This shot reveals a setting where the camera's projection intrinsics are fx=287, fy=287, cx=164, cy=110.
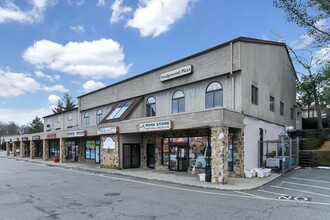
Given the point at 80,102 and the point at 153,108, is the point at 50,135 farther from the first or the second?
the point at 153,108

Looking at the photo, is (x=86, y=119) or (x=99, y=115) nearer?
(x=99, y=115)

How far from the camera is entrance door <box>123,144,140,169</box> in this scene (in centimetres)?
2283

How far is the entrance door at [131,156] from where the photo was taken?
74.9 feet

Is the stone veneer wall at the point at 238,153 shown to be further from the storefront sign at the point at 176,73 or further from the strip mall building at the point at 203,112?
the storefront sign at the point at 176,73

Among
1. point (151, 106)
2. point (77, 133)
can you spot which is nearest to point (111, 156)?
point (151, 106)

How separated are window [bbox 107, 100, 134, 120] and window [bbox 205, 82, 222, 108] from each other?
8154mm

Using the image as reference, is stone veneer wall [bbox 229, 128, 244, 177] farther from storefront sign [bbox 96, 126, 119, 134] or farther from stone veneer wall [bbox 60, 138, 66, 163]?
stone veneer wall [bbox 60, 138, 66, 163]

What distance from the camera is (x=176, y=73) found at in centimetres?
2114

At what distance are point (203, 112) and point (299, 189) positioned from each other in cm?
605

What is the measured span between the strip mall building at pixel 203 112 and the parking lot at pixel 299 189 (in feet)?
7.55

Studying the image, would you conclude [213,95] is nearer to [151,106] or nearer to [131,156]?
[151,106]

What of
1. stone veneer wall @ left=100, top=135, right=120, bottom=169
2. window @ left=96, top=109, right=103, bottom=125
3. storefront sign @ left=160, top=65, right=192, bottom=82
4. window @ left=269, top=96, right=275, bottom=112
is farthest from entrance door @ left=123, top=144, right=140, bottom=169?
window @ left=269, top=96, right=275, bottom=112

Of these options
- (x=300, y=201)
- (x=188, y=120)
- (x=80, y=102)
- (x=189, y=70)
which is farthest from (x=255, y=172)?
(x=80, y=102)

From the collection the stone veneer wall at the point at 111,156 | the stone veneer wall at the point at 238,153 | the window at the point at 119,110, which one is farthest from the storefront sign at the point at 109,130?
the stone veneer wall at the point at 238,153
